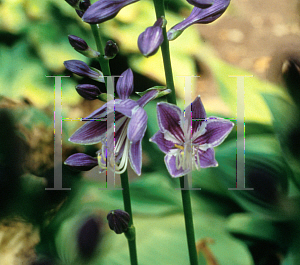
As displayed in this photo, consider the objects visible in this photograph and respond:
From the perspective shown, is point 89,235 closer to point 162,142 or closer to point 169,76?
point 162,142

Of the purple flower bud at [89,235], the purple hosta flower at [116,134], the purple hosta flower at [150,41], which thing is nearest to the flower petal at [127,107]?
the purple hosta flower at [116,134]

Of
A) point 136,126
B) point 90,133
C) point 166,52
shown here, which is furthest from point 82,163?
point 166,52

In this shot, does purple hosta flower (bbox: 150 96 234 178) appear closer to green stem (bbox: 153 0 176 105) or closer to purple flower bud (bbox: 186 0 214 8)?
green stem (bbox: 153 0 176 105)

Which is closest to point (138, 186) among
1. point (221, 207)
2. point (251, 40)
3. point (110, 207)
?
point (110, 207)

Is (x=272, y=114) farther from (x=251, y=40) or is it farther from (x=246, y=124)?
(x=251, y=40)

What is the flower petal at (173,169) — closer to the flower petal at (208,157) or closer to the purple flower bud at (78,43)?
the flower petal at (208,157)

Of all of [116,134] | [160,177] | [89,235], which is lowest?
[89,235]
